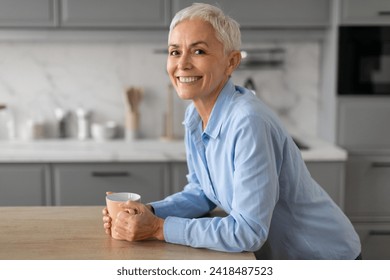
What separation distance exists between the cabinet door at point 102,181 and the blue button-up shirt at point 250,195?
1094mm

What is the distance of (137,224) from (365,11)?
1859 millimetres

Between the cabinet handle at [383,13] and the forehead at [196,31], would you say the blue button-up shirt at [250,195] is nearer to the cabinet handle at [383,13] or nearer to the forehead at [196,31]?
the forehead at [196,31]

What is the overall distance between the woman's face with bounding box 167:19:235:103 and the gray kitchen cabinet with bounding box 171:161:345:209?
4.16 feet

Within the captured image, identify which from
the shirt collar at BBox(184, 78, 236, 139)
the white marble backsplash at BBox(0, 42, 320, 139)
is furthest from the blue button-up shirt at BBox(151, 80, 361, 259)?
the white marble backsplash at BBox(0, 42, 320, 139)

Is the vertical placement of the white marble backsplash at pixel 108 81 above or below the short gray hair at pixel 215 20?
below

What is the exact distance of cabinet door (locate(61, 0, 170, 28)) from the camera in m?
2.61

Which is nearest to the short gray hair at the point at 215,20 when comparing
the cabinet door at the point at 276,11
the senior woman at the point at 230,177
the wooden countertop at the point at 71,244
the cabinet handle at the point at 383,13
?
the senior woman at the point at 230,177

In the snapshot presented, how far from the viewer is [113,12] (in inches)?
103

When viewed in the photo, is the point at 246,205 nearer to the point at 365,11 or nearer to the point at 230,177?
the point at 230,177

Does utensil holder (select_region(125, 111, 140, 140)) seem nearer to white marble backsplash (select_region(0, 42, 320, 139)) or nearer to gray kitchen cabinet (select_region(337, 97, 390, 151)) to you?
white marble backsplash (select_region(0, 42, 320, 139))

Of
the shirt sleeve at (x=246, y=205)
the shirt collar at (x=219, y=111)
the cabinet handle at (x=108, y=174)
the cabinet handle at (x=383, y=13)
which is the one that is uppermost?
the cabinet handle at (x=383, y=13)

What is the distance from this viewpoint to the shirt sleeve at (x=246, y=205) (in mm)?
1085

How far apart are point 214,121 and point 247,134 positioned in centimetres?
14
